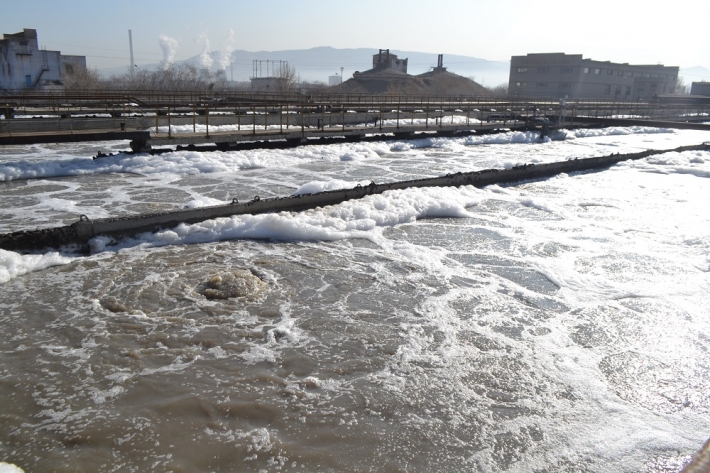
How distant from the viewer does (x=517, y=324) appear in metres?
6.33

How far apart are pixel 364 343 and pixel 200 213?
509 cm

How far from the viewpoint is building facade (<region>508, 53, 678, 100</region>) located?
6738 centimetres

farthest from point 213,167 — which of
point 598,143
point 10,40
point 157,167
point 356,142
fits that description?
point 10,40

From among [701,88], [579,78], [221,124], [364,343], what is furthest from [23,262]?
[701,88]

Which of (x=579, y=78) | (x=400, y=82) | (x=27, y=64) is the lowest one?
(x=27, y=64)

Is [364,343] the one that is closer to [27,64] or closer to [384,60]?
[27,64]

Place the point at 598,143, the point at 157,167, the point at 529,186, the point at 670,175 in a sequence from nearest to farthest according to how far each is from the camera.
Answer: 1. the point at 529,186
2. the point at 157,167
3. the point at 670,175
4. the point at 598,143

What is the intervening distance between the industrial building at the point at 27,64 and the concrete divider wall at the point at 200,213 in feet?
149

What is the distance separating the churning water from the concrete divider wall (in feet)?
0.71

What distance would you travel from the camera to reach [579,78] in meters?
66.9

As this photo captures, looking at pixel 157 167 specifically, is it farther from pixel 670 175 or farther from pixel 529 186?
pixel 670 175

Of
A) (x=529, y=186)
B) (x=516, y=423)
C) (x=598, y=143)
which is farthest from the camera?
(x=598, y=143)

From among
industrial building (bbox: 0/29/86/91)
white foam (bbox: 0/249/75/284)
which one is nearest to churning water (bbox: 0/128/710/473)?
white foam (bbox: 0/249/75/284)

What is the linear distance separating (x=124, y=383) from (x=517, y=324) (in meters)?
4.29
